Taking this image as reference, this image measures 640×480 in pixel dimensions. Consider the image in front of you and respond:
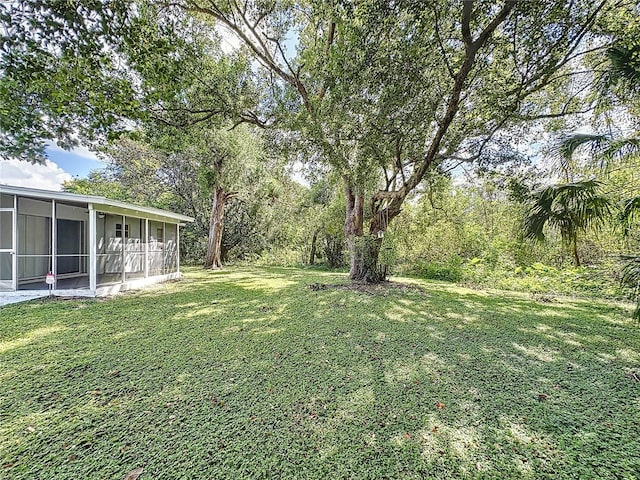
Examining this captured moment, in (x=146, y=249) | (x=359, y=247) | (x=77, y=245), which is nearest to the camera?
(x=359, y=247)

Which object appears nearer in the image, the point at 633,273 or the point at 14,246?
the point at 633,273

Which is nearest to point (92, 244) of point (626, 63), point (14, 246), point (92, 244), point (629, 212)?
point (92, 244)

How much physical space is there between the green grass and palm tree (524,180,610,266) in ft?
5.41

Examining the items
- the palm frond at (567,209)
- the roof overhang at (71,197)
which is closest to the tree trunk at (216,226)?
the roof overhang at (71,197)

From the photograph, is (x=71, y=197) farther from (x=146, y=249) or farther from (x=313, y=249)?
(x=313, y=249)

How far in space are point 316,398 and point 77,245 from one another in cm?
1074

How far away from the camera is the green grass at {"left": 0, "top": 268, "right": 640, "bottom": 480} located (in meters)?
1.79

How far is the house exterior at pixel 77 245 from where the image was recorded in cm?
629

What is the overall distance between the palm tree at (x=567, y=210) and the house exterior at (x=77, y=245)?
885 centimetres

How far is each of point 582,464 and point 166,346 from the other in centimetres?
408

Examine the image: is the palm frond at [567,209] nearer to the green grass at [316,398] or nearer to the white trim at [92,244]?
the green grass at [316,398]

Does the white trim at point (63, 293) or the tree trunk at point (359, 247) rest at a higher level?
the tree trunk at point (359, 247)

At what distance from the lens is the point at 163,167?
14.9 metres

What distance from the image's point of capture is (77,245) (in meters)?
9.38
